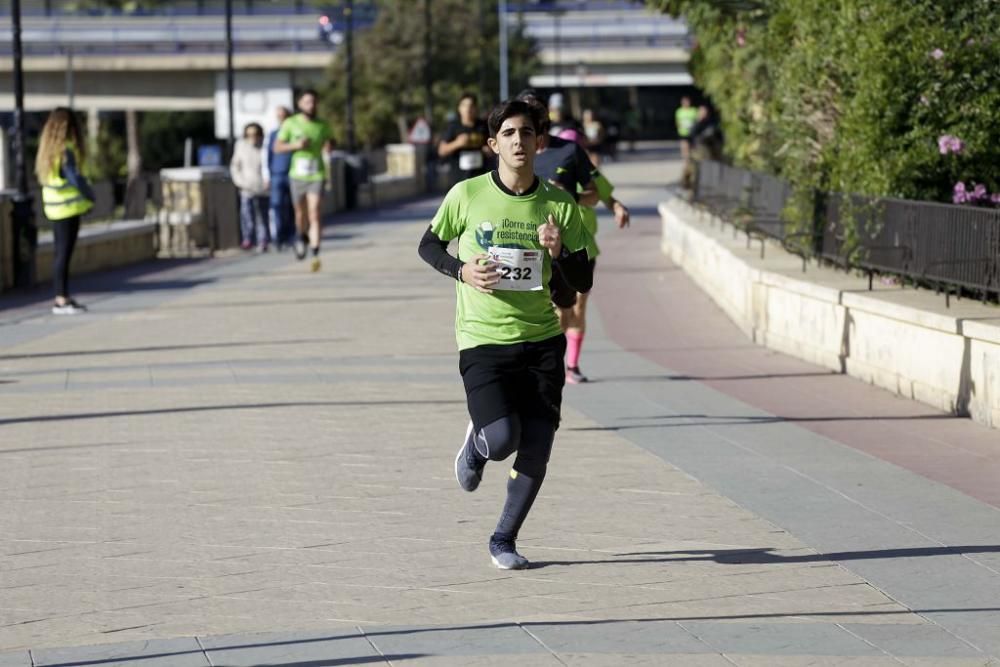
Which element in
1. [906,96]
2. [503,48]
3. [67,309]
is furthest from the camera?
[503,48]

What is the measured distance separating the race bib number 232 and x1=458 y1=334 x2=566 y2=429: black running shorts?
0.23 metres

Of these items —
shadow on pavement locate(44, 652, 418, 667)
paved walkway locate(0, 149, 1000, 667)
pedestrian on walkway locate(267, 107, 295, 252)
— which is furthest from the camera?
pedestrian on walkway locate(267, 107, 295, 252)

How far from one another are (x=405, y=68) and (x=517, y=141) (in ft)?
196

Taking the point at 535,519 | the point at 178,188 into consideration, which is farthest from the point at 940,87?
the point at 178,188

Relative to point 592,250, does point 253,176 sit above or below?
below

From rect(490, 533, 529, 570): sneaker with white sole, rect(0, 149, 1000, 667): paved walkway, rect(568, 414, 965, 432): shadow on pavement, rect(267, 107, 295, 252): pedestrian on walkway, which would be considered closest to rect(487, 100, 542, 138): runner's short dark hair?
rect(490, 533, 529, 570): sneaker with white sole

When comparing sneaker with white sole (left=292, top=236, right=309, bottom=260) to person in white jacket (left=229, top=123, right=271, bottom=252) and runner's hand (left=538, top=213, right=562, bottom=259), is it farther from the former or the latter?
runner's hand (left=538, top=213, right=562, bottom=259)

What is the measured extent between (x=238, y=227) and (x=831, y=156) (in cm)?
1236

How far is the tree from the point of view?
6512cm

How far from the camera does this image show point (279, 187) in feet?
75.8

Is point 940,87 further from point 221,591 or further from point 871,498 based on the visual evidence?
point 221,591

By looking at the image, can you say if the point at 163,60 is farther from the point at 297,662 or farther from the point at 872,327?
the point at 297,662

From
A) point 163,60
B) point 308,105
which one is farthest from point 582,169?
point 163,60

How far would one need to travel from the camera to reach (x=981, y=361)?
10.6 m
